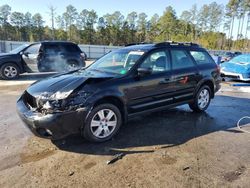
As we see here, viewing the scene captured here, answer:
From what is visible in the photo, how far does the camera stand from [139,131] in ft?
15.5

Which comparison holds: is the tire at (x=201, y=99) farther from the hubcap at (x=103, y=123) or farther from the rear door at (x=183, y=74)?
the hubcap at (x=103, y=123)

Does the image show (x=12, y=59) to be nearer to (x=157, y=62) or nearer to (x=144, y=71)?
(x=157, y=62)

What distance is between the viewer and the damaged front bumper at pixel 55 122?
3628mm

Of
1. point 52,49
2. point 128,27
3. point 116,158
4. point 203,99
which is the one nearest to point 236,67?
point 203,99

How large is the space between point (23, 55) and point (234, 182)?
998 centimetres

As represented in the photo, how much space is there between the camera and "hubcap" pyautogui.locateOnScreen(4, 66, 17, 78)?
10570 millimetres

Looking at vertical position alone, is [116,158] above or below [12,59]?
below

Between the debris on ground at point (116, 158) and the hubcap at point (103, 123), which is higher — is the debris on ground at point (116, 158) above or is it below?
below

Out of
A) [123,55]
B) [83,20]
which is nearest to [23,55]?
[123,55]

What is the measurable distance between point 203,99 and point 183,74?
115 centimetres

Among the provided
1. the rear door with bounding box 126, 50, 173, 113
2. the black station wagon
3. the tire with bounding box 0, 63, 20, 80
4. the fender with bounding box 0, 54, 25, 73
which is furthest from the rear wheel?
the rear door with bounding box 126, 50, 173, 113

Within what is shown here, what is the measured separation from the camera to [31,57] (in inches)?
430

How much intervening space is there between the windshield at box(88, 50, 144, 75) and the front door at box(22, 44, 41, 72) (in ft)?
21.2

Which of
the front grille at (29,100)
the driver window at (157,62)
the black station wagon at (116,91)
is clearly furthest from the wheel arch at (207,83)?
the front grille at (29,100)
